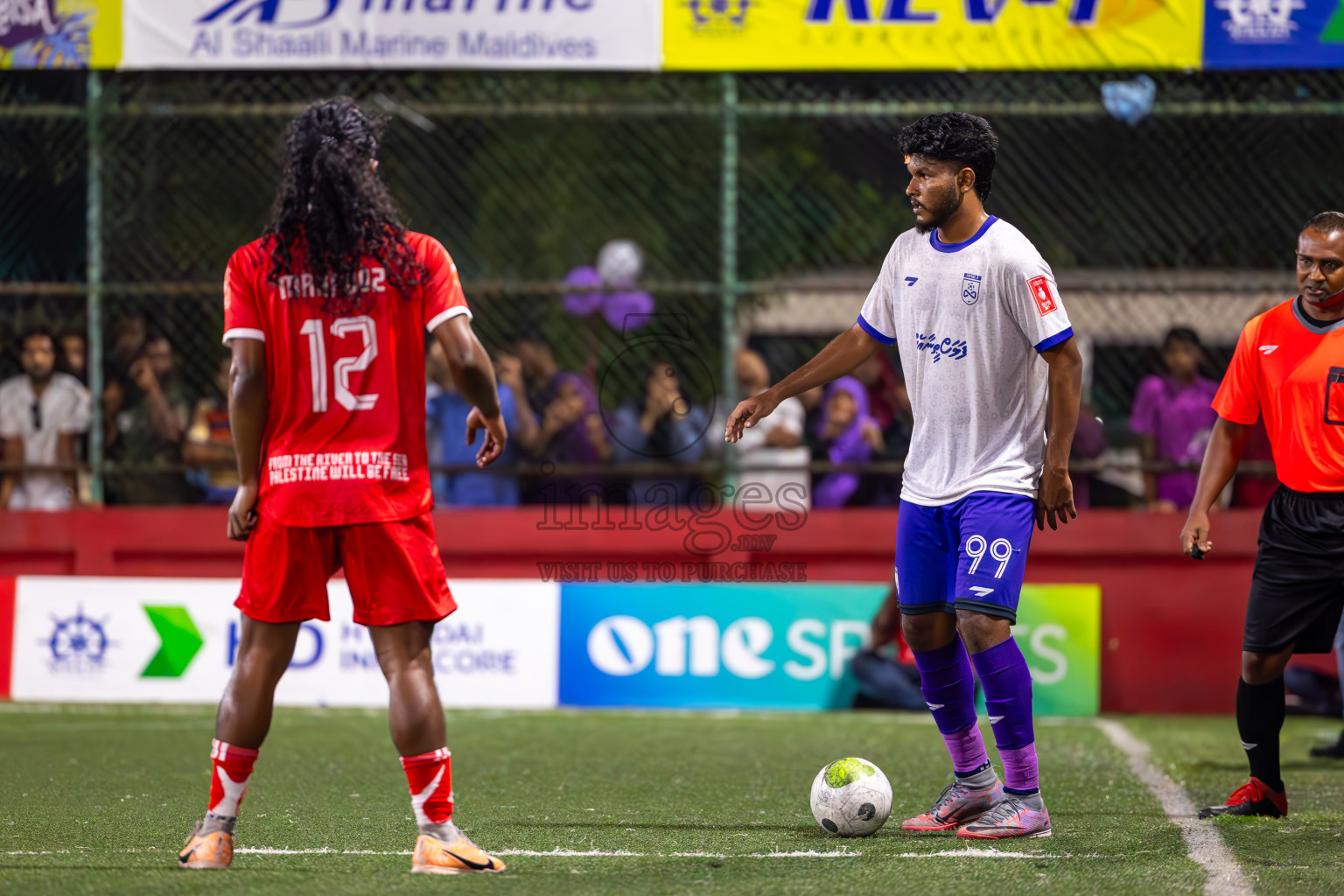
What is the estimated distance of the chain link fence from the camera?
10.3 m

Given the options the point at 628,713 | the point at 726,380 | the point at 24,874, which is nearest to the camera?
the point at 24,874

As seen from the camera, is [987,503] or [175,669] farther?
[175,669]

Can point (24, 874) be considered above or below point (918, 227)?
below

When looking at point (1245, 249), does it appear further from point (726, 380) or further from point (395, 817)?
point (395, 817)

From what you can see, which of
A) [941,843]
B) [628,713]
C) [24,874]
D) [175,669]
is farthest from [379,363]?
[175,669]

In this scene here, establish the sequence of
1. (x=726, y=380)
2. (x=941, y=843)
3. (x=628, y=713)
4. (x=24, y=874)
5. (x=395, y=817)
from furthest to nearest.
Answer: (x=726, y=380)
(x=628, y=713)
(x=395, y=817)
(x=941, y=843)
(x=24, y=874)

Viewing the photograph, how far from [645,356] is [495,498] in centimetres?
144

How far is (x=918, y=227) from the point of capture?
5180mm

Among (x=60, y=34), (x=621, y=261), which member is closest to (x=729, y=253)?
(x=621, y=261)

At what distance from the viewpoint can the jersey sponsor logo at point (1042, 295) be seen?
4934 millimetres

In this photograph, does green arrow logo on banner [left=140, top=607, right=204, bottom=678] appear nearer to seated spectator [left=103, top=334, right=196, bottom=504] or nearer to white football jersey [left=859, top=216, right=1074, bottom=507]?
seated spectator [left=103, top=334, right=196, bottom=504]

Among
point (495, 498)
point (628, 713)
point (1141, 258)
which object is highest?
point (1141, 258)

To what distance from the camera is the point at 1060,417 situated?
4930 millimetres

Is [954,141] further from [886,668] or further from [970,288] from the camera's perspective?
[886,668]
